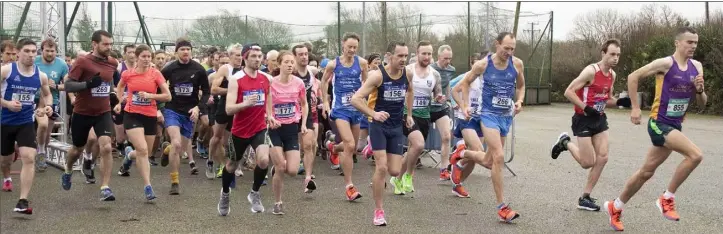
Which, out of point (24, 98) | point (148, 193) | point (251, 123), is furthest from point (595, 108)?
point (24, 98)

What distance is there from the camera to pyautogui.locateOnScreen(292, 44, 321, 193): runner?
9203 millimetres

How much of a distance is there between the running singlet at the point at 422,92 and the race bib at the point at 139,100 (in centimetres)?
309

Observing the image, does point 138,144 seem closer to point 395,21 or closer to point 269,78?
point 269,78

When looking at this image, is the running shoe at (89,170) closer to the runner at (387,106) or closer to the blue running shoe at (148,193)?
the blue running shoe at (148,193)

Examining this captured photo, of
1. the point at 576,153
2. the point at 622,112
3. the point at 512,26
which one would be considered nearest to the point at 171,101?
the point at 576,153

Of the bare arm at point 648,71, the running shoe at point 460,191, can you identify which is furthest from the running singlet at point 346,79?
the bare arm at point 648,71

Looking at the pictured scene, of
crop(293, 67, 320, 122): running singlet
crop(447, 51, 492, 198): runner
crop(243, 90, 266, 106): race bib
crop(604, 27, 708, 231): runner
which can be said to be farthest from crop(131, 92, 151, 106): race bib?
crop(604, 27, 708, 231): runner

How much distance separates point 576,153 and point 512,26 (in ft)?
81.6

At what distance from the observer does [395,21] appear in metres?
27.6

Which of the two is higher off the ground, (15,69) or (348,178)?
(15,69)

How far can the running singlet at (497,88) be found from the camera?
8031 millimetres

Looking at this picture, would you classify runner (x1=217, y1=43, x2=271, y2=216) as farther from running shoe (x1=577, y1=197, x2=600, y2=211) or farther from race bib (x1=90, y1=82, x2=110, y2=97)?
running shoe (x1=577, y1=197, x2=600, y2=211)

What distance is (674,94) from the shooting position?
24.1ft

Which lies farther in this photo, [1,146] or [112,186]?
[112,186]
